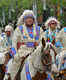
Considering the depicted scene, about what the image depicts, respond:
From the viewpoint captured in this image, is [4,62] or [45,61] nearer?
[45,61]

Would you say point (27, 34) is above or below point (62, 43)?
above

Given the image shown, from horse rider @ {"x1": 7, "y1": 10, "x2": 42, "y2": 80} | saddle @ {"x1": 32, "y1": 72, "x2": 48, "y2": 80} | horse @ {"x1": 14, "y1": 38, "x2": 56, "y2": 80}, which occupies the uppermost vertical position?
horse rider @ {"x1": 7, "y1": 10, "x2": 42, "y2": 80}

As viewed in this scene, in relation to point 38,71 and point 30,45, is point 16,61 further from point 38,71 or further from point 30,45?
point 38,71

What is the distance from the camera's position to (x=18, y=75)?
6691 millimetres

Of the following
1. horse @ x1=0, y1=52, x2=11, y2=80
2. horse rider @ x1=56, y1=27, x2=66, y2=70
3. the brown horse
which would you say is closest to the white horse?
the brown horse

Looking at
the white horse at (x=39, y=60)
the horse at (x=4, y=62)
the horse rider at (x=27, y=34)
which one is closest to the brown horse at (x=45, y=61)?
the white horse at (x=39, y=60)

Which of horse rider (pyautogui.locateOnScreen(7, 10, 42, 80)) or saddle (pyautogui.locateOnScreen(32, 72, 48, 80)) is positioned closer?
saddle (pyautogui.locateOnScreen(32, 72, 48, 80))

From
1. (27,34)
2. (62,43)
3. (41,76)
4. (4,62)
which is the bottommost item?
(41,76)

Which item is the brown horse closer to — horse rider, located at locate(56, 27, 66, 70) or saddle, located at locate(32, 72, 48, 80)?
saddle, located at locate(32, 72, 48, 80)

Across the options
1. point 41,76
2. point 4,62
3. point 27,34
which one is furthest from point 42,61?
point 4,62

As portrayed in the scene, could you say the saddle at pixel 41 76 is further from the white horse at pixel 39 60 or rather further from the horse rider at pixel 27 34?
the horse rider at pixel 27 34

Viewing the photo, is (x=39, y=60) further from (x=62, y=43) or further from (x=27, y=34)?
(x=62, y=43)

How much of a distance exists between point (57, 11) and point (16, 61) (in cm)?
1240

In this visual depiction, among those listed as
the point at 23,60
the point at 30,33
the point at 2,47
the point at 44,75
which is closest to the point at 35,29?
the point at 30,33
